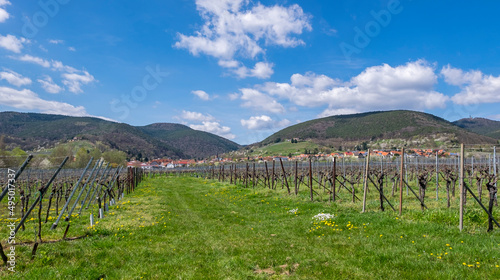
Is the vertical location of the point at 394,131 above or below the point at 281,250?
above

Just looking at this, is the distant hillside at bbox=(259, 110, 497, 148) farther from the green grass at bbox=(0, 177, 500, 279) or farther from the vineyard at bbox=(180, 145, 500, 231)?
the green grass at bbox=(0, 177, 500, 279)

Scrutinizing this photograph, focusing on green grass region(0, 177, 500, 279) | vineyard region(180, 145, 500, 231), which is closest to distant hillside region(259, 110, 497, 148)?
vineyard region(180, 145, 500, 231)

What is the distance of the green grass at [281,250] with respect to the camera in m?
6.18

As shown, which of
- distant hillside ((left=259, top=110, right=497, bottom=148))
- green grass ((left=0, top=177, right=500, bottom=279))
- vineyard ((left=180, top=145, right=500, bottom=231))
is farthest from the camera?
distant hillside ((left=259, top=110, right=497, bottom=148))

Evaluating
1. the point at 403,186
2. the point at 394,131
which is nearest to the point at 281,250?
the point at 403,186

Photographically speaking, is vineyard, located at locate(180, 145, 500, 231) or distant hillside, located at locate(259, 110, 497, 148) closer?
vineyard, located at locate(180, 145, 500, 231)

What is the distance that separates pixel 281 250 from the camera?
800 cm

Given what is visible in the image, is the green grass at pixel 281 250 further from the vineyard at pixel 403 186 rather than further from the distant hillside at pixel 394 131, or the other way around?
the distant hillside at pixel 394 131

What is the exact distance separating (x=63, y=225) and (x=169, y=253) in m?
6.18

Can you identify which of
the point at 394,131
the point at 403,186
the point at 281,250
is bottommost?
the point at 403,186

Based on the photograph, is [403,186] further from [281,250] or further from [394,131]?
[394,131]

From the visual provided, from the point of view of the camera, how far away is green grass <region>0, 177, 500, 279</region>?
618cm

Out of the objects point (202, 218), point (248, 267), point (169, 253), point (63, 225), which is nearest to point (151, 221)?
point (202, 218)

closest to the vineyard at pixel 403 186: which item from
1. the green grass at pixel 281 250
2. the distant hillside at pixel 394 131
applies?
the green grass at pixel 281 250
